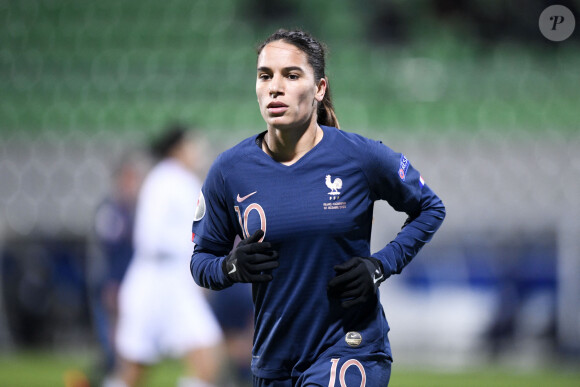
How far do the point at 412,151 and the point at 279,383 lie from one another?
772 centimetres

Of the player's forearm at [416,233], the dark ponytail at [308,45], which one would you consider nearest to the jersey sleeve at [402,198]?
the player's forearm at [416,233]

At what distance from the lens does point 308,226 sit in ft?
9.77

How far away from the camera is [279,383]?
120 inches

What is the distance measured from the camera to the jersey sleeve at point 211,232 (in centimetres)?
310

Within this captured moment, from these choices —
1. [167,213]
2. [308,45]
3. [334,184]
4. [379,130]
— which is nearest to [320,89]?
[308,45]

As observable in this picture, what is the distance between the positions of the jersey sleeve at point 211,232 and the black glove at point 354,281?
42 cm

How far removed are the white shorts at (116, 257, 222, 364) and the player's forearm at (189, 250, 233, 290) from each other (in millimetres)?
3385

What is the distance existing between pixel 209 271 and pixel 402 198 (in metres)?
0.78

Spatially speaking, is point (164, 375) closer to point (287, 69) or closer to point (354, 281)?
point (354, 281)

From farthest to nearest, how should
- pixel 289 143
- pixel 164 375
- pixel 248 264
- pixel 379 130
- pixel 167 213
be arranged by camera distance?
pixel 379 130, pixel 164 375, pixel 167 213, pixel 289 143, pixel 248 264

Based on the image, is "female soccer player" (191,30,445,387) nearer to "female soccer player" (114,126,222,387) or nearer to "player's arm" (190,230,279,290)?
"player's arm" (190,230,279,290)

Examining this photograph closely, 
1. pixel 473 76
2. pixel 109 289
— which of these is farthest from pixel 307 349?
pixel 473 76

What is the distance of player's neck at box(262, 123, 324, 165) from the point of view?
10.1ft

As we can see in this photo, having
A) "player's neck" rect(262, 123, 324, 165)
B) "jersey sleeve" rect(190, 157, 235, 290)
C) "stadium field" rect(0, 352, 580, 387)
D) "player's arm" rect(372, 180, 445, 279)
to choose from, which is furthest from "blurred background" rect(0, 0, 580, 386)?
"player's neck" rect(262, 123, 324, 165)
